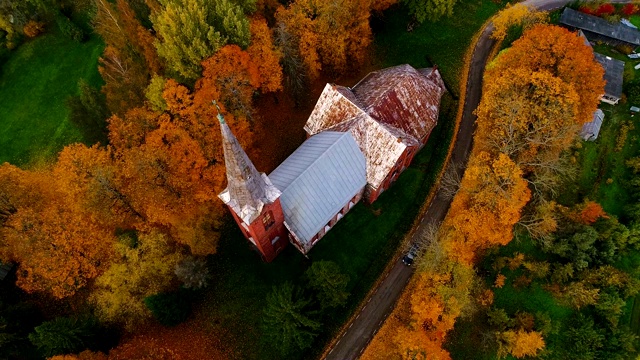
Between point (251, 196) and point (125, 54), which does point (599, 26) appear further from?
point (125, 54)

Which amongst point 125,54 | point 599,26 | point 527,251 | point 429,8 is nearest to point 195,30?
point 125,54

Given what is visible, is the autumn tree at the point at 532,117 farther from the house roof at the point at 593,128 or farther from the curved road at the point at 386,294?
the house roof at the point at 593,128

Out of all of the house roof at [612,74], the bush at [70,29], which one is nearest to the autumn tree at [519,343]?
the house roof at [612,74]

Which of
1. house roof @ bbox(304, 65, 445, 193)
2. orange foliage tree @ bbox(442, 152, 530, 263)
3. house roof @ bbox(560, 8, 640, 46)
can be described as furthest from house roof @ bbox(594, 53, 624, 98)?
orange foliage tree @ bbox(442, 152, 530, 263)

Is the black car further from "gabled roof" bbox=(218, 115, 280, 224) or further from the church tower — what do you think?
"gabled roof" bbox=(218, 115, 280, 224)

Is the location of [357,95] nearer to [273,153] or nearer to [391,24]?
[273,153]
